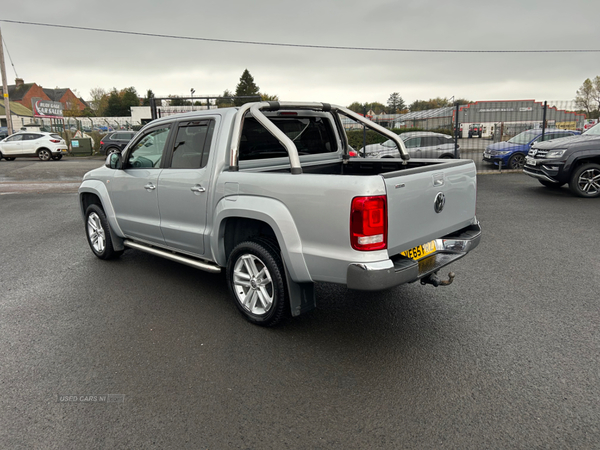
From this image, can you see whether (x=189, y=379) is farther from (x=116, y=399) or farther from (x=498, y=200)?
(x=498, y=200)

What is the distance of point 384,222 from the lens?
3.12 m

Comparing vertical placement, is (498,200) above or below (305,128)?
Result: below

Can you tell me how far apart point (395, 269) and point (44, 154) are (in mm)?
28964

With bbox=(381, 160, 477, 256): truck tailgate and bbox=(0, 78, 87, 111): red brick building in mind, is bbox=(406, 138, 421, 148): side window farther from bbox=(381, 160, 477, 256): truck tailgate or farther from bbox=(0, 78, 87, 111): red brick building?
bbox=(0, 78, 87, 111): red brick building

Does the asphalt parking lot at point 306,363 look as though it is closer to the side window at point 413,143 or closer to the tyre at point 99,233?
the tyre at point 99,233

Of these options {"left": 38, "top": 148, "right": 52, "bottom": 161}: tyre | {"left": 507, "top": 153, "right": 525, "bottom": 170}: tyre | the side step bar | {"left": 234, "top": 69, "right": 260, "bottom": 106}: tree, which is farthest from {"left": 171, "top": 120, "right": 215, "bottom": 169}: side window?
{"left": 234, "top": 69, "right": 260, "bottom": 106}: tree

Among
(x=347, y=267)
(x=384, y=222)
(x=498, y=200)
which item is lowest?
(x=498, y=200)

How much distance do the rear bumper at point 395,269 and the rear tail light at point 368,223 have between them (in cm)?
14

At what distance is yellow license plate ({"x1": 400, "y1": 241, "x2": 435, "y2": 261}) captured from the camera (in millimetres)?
3484

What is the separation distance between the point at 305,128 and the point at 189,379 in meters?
2.88

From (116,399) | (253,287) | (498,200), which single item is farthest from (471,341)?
(498,200)

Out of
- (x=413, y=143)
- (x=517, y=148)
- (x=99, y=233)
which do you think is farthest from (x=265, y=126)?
(x=517, y=148)

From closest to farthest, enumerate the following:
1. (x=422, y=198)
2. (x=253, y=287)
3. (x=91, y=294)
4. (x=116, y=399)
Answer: (x=116, y=399) < (x=422, y=198) < (x=253, y=287) < (x=91, y=294)

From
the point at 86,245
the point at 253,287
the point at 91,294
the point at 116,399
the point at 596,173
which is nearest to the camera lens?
the point at 116,399
